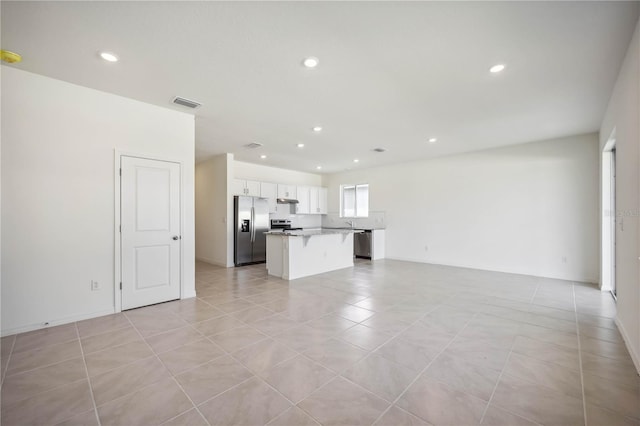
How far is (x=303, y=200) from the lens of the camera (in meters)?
8.55

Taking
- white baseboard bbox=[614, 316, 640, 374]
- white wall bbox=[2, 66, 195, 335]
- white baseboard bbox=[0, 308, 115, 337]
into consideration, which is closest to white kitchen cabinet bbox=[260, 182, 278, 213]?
white wall bbox=[2, 66, 195, 335]

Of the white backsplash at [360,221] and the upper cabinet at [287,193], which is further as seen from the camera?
the white backsplash at [360,221]

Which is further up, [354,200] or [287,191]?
[287,191]

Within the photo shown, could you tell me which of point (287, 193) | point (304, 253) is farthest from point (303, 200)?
point (304, 253)

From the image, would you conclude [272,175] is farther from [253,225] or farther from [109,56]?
[109,56]

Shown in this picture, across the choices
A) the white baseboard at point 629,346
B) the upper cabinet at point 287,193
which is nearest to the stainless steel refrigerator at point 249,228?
the upper cabinet at point 287,193

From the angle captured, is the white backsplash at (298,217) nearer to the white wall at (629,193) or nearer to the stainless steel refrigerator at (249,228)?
the stainless steel refrigerator at (249,228)

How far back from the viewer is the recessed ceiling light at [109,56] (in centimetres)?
248

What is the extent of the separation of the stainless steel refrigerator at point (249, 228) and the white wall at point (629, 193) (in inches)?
243

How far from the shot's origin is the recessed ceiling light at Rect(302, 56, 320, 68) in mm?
2543

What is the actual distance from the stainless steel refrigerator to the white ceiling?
259 cm

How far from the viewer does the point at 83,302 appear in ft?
10.2

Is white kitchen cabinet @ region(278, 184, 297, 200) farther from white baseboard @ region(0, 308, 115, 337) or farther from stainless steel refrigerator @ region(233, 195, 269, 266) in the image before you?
white baseboard @ region(0, 308, 115, 337)

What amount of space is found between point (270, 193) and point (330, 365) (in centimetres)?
586
